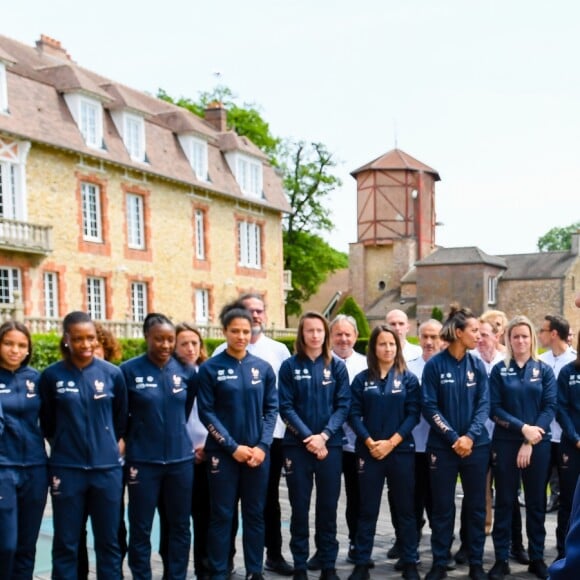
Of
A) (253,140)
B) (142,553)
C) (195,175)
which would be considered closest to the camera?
(142,553)

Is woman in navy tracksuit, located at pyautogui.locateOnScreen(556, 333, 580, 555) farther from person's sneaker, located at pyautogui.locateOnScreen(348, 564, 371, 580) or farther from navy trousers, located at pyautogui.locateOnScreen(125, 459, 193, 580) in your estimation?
navy trousers, located at pyautogui.locateOnScreen(125, 459, 193, 580)

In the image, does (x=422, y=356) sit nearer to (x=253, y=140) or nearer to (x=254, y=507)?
(x=254, y=507)

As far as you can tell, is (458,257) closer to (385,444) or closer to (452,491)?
(452,491)

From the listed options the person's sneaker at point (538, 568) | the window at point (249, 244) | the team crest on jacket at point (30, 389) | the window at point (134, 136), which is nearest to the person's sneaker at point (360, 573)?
the person's sneaker at point (538, 568)

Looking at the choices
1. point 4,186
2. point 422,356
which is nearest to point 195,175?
point 4,186

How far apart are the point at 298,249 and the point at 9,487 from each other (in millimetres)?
38683

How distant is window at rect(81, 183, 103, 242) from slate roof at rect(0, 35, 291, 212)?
4.14ft

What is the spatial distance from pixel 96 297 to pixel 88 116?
6725 millimetres

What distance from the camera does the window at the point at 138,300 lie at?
28000mm

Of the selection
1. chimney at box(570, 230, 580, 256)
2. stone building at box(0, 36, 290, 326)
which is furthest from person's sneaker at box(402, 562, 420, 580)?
chimney at box(570, 230, 580, 256)

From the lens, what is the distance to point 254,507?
577 centimetres

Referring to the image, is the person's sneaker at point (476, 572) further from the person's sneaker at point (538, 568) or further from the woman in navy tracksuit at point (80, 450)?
the woman in navy tracksuit at point (80, 450)

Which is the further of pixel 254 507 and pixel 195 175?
pixel 195 175

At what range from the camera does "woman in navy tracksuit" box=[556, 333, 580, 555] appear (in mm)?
6113
